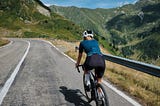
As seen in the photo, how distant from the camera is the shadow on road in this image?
29.3 ft

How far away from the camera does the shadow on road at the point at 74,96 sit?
29.3 feet

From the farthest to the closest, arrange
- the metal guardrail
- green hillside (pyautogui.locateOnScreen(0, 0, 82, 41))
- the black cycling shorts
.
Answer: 1. green hillside (pyautogui.locateOnScreen(0, 0, 82, 41))
2. the metal guardrail
3. the black cycling shorts

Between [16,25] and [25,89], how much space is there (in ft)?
511

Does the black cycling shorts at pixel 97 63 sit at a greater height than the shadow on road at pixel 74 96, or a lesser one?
greater

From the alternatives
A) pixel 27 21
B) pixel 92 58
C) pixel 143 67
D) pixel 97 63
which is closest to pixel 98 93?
pixel 97 63

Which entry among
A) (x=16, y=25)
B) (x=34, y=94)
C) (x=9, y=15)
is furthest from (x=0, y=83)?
(x=9, y=15)

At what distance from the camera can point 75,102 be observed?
357 inches

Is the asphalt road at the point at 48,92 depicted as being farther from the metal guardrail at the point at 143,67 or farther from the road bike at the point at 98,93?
the metal guardrail at the point at 143,67

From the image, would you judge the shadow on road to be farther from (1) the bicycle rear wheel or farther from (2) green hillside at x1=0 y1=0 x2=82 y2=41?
(2) green hillside at x1=0 y1=0 x2=82 y2=41

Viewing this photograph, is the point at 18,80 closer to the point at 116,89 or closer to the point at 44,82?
the point at 44,82

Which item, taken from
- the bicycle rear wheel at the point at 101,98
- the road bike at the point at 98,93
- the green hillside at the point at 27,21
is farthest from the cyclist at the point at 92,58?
the green hillside at the point at 27,21

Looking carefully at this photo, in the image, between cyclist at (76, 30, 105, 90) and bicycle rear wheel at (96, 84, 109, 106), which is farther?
cyclist at (76, 30, 105, 90)

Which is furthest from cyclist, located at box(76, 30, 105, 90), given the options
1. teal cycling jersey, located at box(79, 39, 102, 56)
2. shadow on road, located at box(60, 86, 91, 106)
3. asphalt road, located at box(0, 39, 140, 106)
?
asphalt road, located at box(0, 39, 140, 106)

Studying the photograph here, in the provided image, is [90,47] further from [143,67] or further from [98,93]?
[143,67]
